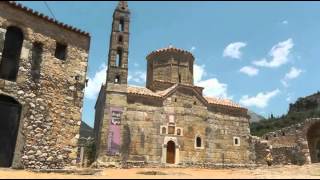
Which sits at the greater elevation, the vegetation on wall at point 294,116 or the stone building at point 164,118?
the vegetation on wall at point 294,116

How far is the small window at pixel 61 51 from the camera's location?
13.9m

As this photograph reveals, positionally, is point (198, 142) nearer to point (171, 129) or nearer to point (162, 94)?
point (171, 129)

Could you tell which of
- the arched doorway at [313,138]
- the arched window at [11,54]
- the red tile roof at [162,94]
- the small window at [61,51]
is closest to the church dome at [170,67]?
the red tile roof at [162,94]

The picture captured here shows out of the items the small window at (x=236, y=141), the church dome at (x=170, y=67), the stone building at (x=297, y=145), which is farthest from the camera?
the church dome at (x=170, y=67)

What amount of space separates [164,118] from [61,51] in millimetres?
11123

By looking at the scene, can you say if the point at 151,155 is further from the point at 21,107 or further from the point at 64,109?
the point at 21,107

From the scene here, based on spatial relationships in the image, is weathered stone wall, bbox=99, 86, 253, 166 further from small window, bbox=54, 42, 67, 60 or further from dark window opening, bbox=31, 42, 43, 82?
dark window opening, bbox=31, 42, 43, 82

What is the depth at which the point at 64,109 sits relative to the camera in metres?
13.3

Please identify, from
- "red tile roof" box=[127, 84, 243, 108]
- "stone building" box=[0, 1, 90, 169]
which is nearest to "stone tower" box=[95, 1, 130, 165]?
"red tile roof" box=[127, 84, 243, 108]

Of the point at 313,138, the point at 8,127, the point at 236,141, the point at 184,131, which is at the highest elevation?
the point at 313,138

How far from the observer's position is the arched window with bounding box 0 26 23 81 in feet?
39.9

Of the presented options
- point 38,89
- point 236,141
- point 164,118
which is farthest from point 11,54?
point 236,141

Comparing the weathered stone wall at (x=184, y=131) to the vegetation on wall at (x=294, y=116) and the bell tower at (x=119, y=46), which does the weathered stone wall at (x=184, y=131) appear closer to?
the bell tower at (x=119, y=46)

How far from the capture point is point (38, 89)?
42.1 feet
